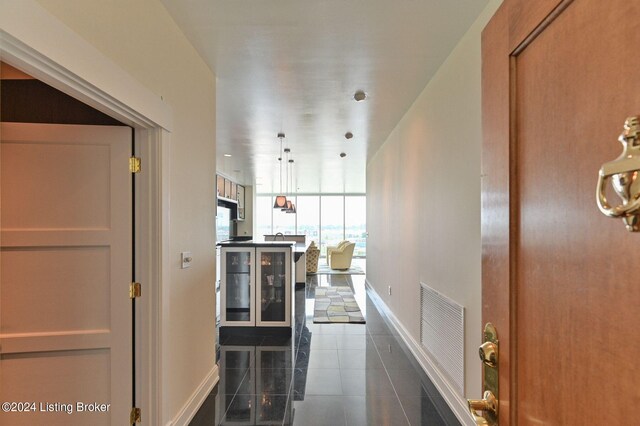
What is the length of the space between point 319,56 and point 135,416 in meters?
2.70

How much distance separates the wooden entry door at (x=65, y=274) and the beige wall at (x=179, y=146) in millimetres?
282

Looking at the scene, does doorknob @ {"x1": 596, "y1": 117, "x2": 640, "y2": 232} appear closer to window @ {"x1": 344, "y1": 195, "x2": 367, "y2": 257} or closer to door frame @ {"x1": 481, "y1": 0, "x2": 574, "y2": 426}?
door frame @ {"x1": 481, "y1": 0, "x2": 574, "y2": 426}

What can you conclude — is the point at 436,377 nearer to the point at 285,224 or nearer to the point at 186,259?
the point at 186,259

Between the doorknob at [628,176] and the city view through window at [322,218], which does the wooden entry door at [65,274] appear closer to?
the doorknob at [628,176]

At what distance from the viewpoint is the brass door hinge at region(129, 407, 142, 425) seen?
1.89 m

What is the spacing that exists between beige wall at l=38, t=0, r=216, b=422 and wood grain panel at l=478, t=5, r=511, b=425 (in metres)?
1.50

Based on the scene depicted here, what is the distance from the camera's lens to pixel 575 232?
23.0 inches

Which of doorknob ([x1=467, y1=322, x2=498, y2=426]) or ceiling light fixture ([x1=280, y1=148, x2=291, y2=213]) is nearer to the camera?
doorknob ([x1=467, y1=322, x2=498, y2=426])

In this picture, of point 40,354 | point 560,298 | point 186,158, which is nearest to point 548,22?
point 560,298

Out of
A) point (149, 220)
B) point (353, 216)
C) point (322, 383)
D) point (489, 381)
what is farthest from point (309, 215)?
point (489, 381)

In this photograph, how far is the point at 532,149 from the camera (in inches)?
28.0

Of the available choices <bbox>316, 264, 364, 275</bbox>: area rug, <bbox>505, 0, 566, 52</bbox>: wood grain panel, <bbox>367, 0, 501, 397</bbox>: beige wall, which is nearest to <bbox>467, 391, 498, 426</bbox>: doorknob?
<bbox>505, 0, 566, 52</bbox>: wood grain panel

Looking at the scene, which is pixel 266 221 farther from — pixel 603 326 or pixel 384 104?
pixel 603 326

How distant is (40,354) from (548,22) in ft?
8.38
